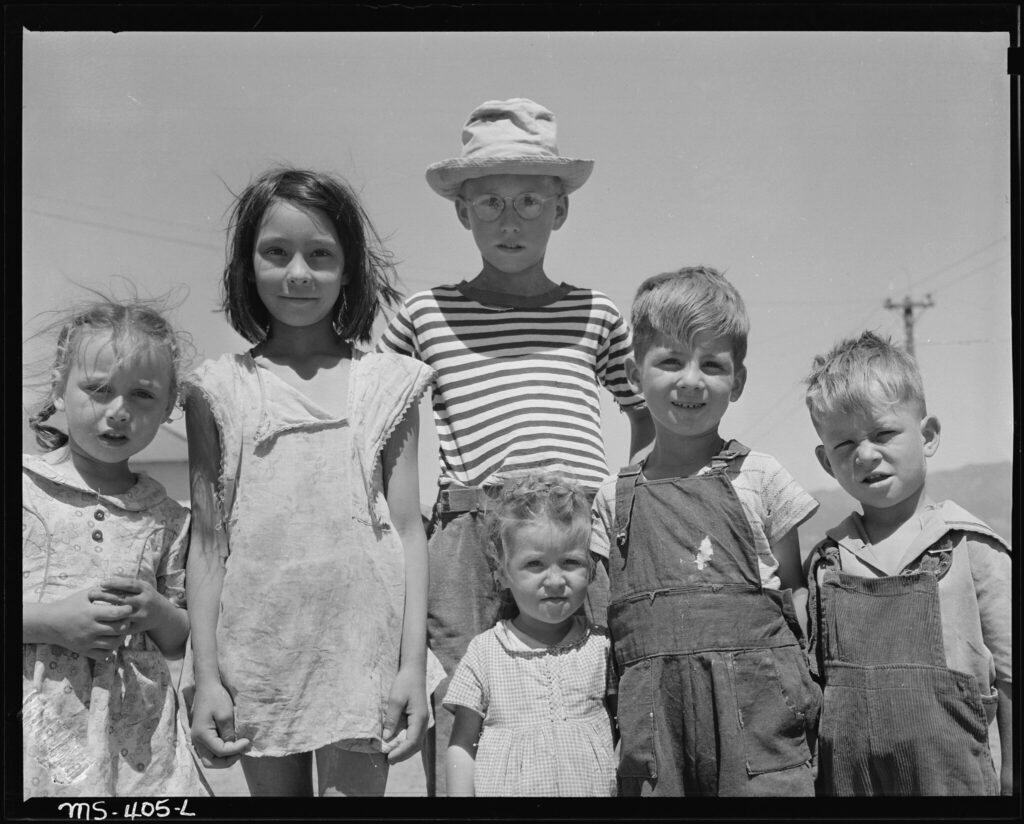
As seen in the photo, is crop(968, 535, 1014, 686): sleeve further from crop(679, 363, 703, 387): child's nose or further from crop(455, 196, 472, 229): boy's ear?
crop(455, 196, 472, 229): boy's ear

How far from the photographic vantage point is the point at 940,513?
3.52m

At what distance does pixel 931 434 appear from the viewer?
143 inches

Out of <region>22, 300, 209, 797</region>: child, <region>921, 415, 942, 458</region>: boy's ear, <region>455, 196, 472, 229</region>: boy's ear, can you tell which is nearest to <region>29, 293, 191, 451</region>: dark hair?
<region>22, 300, 209, 797</region>: child

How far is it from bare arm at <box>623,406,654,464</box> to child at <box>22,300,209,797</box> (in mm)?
1562

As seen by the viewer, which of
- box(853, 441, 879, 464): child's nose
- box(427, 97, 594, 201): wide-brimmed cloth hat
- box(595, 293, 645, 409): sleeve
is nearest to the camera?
box(853, 441, 879, 464): child's nose

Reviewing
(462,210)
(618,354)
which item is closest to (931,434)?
(618,354)

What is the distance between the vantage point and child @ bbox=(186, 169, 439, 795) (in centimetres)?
336

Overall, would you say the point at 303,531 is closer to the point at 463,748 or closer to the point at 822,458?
the point at 463,748

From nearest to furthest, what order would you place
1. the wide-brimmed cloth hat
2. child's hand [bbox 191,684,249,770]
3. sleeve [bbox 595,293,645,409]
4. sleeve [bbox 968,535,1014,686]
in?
child's hand [bbox 191,684,249,770] → sleeve [bbox 968,535,1014,686] → the wide-brimmed cloth hat → sleeve [bbox 595,293,645,409]

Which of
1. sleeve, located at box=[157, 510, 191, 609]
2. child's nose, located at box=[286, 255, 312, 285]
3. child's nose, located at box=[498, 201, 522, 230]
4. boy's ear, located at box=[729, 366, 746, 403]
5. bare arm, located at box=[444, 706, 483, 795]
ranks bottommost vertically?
bare arm, located at box=[444, 706, 483, 795]

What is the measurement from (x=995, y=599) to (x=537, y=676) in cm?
140

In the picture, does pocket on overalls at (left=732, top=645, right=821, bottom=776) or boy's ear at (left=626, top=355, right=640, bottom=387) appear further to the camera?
boy's ear at (left=626, top=355, right=640, bottom=387)
